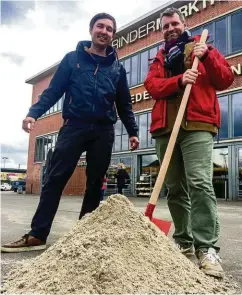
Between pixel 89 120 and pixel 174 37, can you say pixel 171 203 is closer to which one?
pixel 89 120

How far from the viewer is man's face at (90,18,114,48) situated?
3402 millimetres

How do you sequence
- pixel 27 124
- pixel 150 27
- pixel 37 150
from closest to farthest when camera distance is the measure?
pixel 27 124, pixel 150 27, pixel 37 150

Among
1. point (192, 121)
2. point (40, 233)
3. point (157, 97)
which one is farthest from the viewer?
point (40, 233)

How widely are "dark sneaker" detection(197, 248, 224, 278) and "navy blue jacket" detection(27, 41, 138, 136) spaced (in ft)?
5.26

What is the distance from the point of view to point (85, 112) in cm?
332

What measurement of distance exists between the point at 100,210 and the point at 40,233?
1.11m

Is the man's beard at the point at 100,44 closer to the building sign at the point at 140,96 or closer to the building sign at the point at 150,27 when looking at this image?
the building sign at the point at 150,27

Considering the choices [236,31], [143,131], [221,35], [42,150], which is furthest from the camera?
[42,150]

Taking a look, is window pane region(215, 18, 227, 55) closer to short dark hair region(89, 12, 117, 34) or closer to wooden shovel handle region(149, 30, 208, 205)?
short dark hair region(89, 12, 117, 34)

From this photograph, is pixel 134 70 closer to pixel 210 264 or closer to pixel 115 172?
pixel 115 172

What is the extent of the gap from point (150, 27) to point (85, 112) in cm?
1594

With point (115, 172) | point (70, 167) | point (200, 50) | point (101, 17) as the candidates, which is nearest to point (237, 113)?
point (115, 172)

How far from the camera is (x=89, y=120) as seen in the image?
11.0ft

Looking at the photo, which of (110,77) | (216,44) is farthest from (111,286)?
(216,44)
